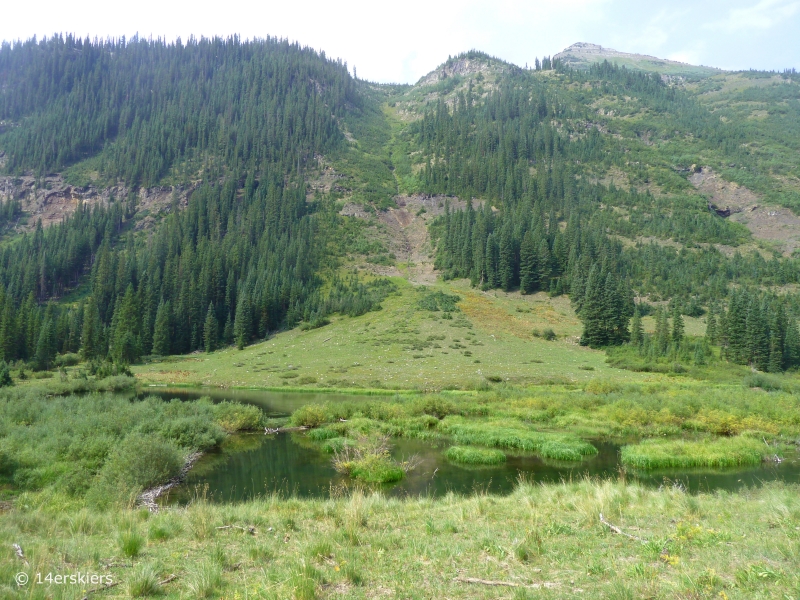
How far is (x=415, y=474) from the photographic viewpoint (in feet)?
75.0

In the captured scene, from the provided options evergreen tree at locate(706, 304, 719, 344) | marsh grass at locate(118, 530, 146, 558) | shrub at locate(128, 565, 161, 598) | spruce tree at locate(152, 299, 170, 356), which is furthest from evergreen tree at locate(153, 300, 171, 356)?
evergreen tree at locate(706, 304, 719, 344)

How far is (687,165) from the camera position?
156625 millimetres

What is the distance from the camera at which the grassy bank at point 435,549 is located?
711 centimetres

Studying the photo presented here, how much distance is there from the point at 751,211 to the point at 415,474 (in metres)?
161

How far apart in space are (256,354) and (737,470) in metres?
71.9

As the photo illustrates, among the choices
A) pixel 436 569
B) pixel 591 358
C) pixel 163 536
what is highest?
pixel 436 569

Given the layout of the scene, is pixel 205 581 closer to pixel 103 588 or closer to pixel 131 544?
pixel 103 588

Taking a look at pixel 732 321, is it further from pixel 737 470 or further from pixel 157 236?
pixel 157 236

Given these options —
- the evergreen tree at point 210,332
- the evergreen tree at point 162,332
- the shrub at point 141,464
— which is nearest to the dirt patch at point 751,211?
the evergreen tree at point 210,332

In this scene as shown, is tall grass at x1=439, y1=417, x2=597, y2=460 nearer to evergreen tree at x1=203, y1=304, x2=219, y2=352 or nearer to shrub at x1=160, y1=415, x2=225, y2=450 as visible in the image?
shrub at x1=160, y1=415, x2=225, y2=450

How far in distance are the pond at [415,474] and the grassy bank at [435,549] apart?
519 cm

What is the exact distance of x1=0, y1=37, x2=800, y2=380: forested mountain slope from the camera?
86188mm

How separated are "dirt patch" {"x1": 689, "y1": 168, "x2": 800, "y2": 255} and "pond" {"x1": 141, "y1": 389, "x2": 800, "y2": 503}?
124279 millimetres

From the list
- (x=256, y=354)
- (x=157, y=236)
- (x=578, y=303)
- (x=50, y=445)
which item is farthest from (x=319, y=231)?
A: (x=50, y=445)
